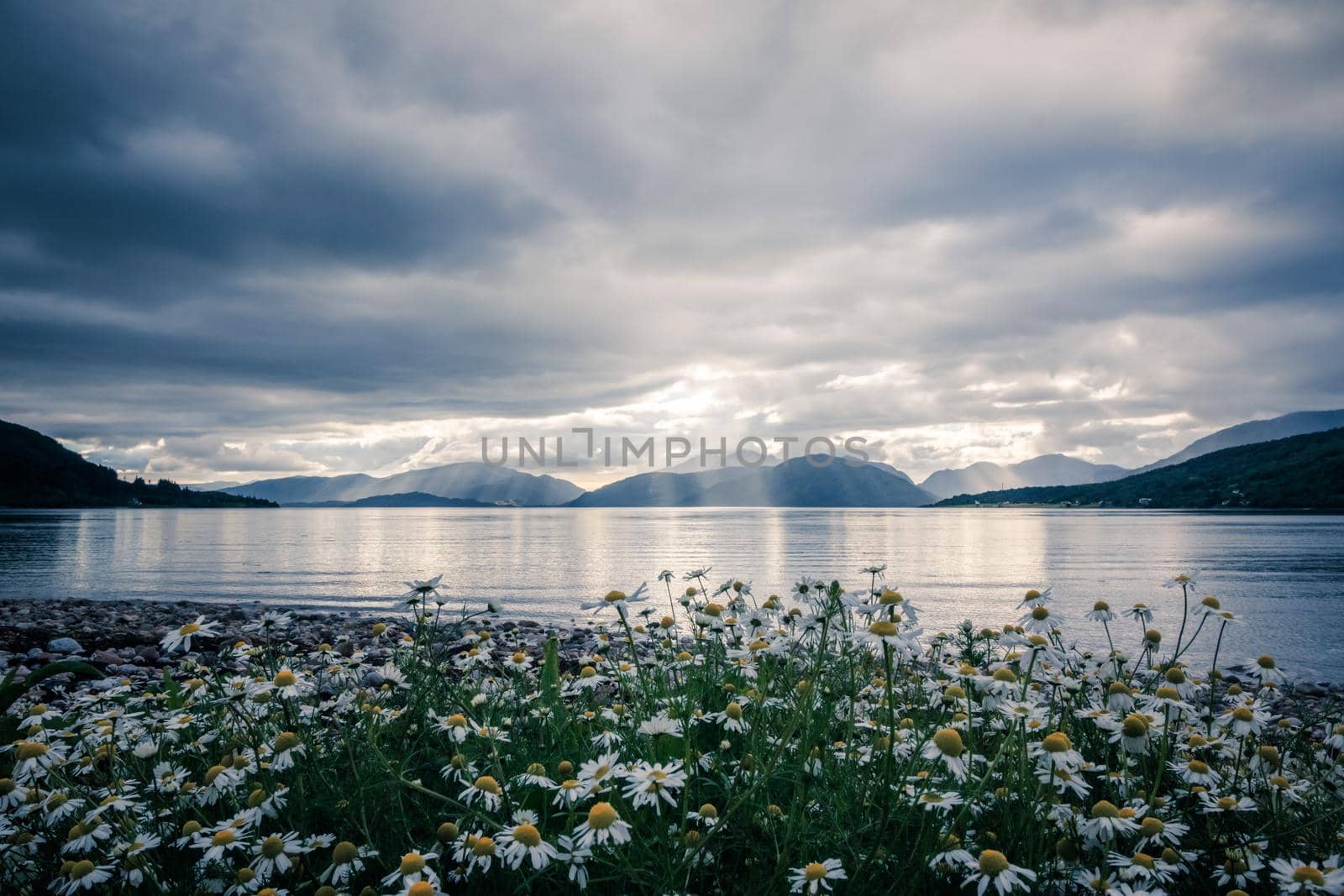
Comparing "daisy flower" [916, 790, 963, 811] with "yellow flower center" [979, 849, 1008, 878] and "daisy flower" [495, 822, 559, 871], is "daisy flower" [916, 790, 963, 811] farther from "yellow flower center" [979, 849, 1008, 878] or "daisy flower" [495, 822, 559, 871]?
"daisy flower" [495, 822, 559, 871]

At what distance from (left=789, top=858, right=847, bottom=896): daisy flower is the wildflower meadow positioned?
2cm

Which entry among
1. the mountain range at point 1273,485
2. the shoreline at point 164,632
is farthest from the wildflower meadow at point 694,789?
the mountain range at point 1273,485

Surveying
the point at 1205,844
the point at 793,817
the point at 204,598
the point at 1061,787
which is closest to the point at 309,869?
the point at 793,817

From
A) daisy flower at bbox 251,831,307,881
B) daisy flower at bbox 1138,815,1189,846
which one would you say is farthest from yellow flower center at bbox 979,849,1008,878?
daisy flower at bbox 251,831,307,881

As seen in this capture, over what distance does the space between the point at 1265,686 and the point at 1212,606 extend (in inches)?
47.4

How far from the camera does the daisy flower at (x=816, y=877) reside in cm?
306

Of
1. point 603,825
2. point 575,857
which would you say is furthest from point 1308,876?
point 575,857

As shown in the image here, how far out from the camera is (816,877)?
3109 mm

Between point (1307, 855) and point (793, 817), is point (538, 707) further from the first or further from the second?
point (1307, 855)

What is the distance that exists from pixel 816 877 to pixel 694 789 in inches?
47.8

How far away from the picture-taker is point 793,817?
3.55 metres

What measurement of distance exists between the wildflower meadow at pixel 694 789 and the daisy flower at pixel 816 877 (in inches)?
0.7

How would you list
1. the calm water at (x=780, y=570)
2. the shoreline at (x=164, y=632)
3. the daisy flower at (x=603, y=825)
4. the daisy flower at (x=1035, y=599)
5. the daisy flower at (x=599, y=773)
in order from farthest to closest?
the calm water at (x=780, y=570)
the shoreline at (x=164, y=632)
the daisy flower at (x=1035, y=599)
the daisy flower at (x=599, y=773)
the daisy flower at (x=603, y=825)

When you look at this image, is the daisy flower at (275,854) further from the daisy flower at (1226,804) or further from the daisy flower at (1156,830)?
the daisy flower at (1226,804)
